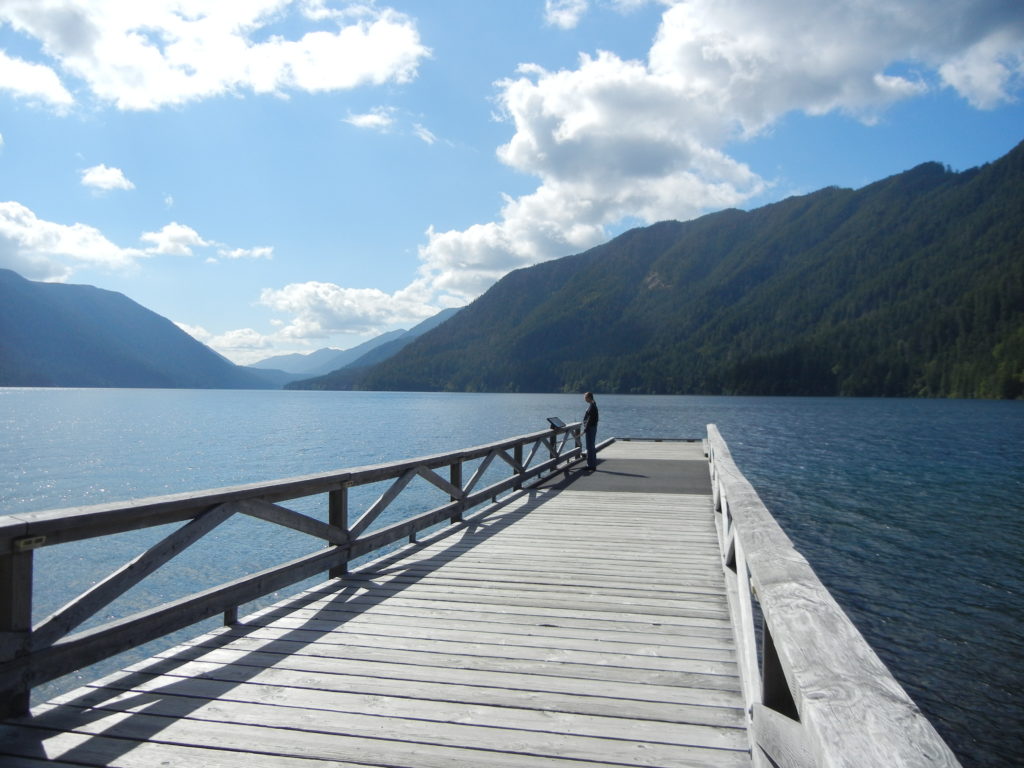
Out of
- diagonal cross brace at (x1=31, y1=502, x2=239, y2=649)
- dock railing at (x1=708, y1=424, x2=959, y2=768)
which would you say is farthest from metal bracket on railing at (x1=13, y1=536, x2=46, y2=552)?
dock railing at (x1=708, y1=424, x2=959, y2=768)

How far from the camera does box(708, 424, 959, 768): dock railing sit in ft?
4.40

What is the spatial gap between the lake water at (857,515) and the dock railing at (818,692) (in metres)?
6.35

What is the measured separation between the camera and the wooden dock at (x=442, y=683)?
3160mm

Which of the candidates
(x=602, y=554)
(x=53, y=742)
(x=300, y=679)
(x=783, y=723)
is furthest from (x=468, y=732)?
(x=602, y=554)

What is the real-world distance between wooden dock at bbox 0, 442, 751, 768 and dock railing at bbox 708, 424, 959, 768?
628 millimetres

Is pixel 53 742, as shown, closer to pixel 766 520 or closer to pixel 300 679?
pixel 300 679

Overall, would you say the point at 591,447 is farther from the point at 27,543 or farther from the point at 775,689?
the point at 775,689

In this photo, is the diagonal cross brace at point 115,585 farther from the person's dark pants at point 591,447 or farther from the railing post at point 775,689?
the person's dark pants at point 591,447

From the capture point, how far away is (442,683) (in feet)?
13.0

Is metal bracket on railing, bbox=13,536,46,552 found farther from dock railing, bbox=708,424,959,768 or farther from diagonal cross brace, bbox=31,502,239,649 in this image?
dock railing, bbox=708,424,959,768

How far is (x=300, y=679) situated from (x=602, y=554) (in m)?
4.43

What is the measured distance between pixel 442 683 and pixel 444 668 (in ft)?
0.79

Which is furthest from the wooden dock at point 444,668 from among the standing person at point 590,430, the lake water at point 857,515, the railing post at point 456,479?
the standing person at point 590,430

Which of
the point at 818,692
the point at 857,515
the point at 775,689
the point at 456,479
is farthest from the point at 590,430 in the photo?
the point at 818,692
